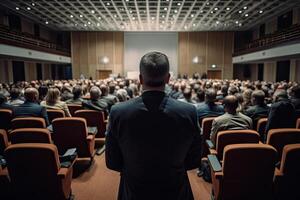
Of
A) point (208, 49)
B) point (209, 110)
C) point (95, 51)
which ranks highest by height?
point (208, 49)

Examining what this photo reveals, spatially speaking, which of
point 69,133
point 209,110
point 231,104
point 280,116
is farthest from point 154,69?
point 209,110

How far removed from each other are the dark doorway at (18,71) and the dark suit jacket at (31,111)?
60.8 feet

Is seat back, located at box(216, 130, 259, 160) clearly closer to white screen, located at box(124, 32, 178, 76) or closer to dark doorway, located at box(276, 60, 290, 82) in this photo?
dark doorway, located at box(276, 60, 290, 82)

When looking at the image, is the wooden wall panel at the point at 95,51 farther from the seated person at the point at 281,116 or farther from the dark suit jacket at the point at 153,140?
the dark suit jacket at the point at 153,140

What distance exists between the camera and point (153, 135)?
1460mm

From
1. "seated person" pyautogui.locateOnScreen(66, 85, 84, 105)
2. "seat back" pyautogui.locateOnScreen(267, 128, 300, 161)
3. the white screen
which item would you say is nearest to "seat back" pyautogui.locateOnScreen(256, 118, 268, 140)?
"seat back" pyautogui.locateOnScreen(267, 128, 300, 161)

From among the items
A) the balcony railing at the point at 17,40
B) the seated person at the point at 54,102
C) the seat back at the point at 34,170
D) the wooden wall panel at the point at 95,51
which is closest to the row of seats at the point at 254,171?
the seat back at the point at 34,170

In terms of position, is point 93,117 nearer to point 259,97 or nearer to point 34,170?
point 34,170

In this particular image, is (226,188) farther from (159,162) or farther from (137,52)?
(137,52)

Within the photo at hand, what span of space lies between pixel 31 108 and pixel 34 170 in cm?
222

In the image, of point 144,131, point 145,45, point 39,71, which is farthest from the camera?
point 145,45

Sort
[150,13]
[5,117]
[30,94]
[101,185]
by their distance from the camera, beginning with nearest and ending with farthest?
[101,185], [30,94], [5,117], [150,13]

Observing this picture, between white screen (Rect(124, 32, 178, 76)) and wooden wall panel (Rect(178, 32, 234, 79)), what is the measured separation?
0.80 m

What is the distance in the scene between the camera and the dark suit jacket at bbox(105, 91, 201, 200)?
1.46 m
